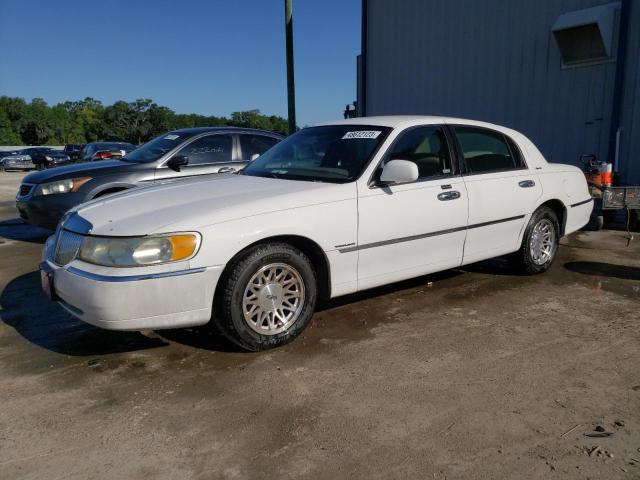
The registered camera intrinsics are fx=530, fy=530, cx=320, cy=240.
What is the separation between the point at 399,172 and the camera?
12.5 feet

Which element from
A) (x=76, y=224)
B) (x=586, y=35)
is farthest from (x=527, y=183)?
→ (x=586, y=35)

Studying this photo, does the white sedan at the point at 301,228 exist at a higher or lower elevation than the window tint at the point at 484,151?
lower

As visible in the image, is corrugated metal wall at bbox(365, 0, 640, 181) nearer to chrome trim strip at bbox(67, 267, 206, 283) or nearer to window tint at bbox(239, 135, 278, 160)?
window tint at bbox(239, 135, 278, 160)

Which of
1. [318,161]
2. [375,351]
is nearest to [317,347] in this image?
[375,351]

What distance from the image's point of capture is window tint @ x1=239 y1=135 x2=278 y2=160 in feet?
24.9

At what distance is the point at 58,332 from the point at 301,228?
2076mm

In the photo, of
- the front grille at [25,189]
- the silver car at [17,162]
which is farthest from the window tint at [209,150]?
the silver car at [17,162]

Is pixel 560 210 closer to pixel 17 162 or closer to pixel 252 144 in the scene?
pixel 252 144

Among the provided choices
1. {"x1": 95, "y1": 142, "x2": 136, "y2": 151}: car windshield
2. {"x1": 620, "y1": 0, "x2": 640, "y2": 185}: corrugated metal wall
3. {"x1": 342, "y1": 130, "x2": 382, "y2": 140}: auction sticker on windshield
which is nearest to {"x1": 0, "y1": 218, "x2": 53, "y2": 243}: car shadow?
{"x1": 342, "y1": 130, "x2": 382, "y2": 140}: auction sticker on windshield

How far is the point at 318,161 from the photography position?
14.1ft

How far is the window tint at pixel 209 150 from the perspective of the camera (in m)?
7.25

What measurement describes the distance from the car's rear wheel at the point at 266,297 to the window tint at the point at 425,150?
4.06ft

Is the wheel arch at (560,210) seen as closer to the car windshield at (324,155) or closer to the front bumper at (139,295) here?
the car windshield at (324,155)

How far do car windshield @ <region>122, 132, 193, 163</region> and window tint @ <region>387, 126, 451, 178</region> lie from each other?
3.94m
